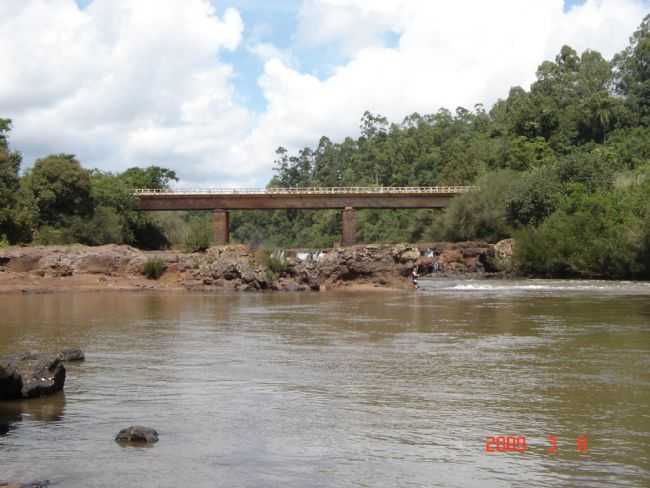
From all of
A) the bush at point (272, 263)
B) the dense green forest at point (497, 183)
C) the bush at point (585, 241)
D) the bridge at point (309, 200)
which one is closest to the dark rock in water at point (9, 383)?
the bush at point (272, 263)

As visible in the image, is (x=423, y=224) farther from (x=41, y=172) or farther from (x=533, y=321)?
(x=533, y=321)

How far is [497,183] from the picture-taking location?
272 feet

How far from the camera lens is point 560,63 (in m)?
132

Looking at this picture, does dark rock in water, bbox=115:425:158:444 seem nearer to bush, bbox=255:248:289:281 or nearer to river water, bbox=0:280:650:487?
river water, bbox=0:280:650:487

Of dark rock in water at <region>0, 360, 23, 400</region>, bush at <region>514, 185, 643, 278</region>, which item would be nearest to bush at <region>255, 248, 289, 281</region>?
bush at <region>514, 185, 643, 278</region>

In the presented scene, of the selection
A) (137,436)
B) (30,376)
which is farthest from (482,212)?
(137,436)

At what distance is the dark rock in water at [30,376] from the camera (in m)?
14.7

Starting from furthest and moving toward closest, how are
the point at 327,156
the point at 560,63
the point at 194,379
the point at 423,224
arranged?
1. the point at 327,156
2. the point at 560,63
3. the point at 423,224
4. the point at 194,379

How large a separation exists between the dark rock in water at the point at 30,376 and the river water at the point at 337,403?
313 millimetres

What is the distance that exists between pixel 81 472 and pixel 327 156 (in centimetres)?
17108

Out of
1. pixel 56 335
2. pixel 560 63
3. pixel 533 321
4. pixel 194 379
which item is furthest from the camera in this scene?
pixel 560 63

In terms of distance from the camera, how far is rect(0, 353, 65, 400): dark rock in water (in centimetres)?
1466

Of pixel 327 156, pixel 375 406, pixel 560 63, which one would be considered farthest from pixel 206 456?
pixel 327 156

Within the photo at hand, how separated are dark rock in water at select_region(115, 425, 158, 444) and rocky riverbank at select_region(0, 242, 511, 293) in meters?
36.1
